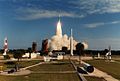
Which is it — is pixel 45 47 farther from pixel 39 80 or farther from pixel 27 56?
pixel 39 80

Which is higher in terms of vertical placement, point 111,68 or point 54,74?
point 111,68

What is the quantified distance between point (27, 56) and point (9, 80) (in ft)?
307

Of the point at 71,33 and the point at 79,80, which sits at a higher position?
the point at 71,33

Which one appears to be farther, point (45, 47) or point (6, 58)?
point (45, 47)

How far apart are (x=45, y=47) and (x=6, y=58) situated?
6064 centimetres

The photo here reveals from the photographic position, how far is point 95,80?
4034cm

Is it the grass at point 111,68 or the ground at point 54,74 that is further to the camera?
the grass at point 111,68

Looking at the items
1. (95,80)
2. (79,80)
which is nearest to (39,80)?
(79,80)

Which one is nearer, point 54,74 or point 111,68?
point 54,74

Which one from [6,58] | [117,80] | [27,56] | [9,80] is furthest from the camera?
[27,56]

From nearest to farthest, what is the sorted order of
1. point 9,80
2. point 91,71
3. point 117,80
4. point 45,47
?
1. point 9,80
2. point 117,80
3. point 91,71
4. point 45,47

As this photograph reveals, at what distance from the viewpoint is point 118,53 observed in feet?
570

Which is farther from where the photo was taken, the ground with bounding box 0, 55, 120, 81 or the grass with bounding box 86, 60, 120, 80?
the grass with bounding box 86, 60, 120, 80

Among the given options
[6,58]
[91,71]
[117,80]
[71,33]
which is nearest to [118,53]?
[71,33]
